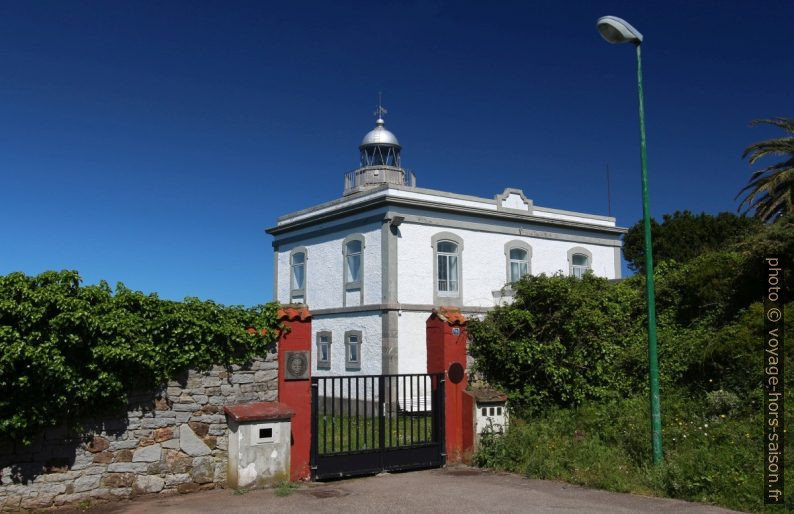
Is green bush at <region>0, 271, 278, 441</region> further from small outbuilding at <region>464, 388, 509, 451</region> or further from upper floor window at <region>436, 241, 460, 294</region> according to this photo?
upper floor window at <region>436, 241, 460, 294</region>

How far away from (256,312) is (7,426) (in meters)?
3.45

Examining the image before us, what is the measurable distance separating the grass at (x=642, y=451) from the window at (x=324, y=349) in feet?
44.5

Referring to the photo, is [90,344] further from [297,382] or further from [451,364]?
[451,364]

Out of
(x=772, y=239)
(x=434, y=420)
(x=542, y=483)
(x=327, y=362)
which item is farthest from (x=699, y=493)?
(x=327, y=362)

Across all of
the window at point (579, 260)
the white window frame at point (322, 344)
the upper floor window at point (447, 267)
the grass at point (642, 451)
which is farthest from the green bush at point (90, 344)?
the window at point (579, 260)

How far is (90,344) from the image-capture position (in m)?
8.86

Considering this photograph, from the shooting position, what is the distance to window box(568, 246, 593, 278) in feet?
93.5

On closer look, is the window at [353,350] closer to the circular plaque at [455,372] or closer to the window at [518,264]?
the window at [518,264]

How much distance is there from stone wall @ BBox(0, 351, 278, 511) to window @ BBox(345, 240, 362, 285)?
47.0ft

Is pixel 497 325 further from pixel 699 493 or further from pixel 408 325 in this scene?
pixel 408 325

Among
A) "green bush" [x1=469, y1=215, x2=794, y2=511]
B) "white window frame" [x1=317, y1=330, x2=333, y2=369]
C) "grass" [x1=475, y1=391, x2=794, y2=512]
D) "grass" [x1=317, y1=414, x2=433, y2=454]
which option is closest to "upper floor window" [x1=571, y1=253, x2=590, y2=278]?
"white window frame" [x1=317, y1=330, x2=333, y2=369]

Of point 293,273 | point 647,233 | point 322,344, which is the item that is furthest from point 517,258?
point 647,233

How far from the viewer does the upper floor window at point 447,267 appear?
2452 cm

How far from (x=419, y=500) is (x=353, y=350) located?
15.3 m
